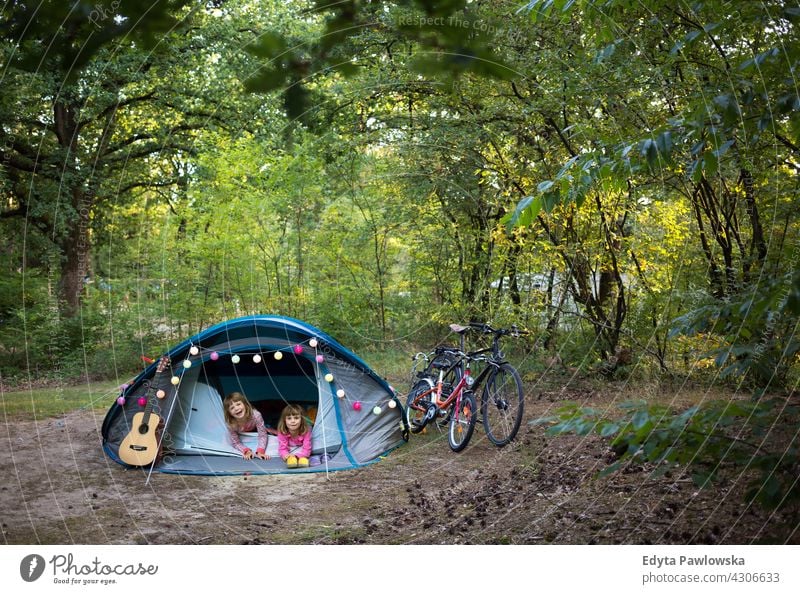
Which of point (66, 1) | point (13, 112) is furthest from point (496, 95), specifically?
point (13, 112)

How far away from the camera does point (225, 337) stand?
3.75 metres

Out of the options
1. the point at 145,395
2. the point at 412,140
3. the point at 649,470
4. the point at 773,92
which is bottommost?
the point at 649,470

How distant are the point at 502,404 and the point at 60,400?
2364 mm

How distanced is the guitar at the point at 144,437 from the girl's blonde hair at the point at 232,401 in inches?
15.3

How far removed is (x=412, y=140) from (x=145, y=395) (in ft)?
6.48

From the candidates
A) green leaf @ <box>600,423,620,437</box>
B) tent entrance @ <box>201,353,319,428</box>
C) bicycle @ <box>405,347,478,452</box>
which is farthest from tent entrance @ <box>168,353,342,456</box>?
green leaf @ <box>600,423,620,437</box>

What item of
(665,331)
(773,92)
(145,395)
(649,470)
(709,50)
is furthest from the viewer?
(145,395)

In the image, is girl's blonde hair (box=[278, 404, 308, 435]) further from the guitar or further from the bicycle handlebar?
the bicycle handlebar

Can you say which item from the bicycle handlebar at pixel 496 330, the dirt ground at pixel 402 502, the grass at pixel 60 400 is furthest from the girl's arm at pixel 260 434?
the bicycle handlebar at pixel 496 330

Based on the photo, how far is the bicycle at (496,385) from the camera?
3309mm

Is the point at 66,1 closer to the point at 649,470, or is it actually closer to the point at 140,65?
the point at 140,65

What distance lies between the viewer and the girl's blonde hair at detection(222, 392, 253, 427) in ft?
12.9

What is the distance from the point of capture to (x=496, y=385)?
346 cm

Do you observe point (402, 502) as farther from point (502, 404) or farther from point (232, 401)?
point (232, 401)
